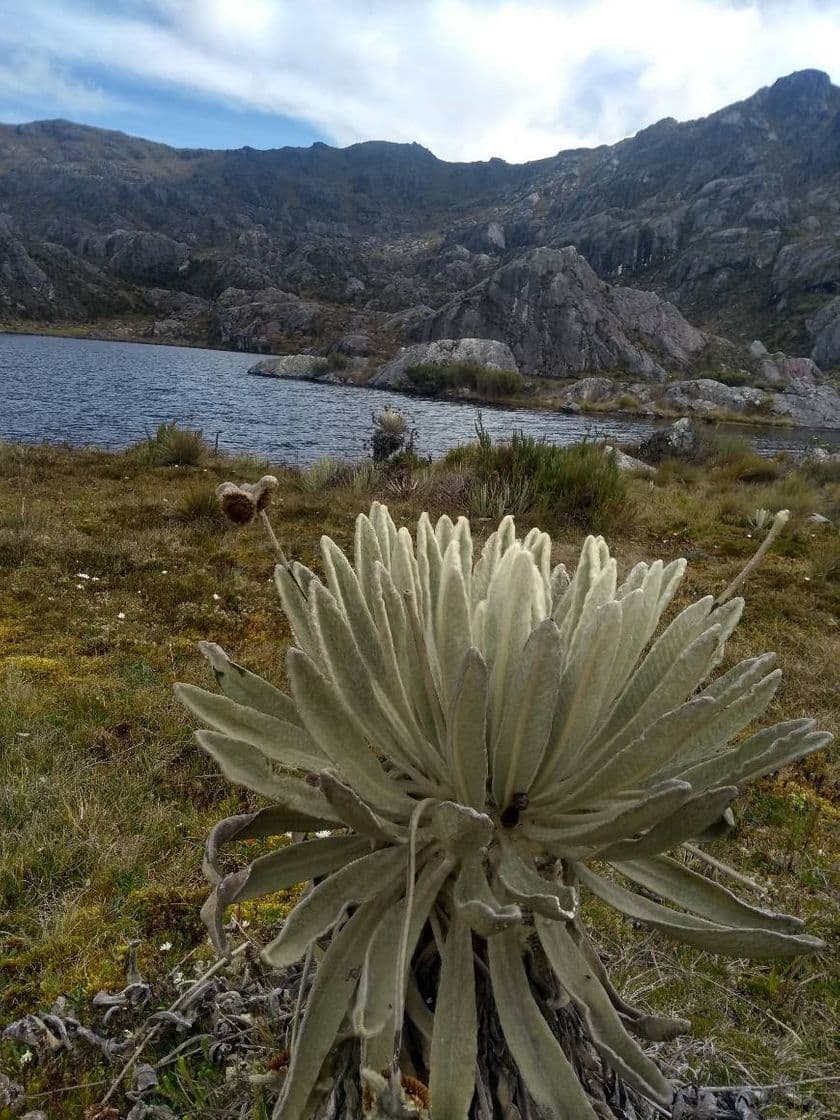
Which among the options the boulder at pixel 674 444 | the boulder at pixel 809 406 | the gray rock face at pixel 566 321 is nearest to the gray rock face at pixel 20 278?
the gray rock face at pixel 566 321

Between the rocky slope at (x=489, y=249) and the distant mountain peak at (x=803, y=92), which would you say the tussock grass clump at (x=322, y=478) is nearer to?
the rocky slope at (x=489, y=249)

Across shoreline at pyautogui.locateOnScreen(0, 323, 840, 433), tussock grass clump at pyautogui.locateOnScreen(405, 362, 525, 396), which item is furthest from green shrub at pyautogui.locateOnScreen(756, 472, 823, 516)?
tussock grass clump at pyautogui.locateOnScreen(405, 362, 525, 396)

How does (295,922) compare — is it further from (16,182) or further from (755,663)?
(16,182)

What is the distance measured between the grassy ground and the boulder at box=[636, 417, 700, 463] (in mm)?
10772

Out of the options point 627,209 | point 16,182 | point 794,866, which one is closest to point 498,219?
point 627,209

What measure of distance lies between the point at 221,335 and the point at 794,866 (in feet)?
296

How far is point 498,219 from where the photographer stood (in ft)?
441

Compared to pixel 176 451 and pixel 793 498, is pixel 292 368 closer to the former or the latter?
pixel 176 451

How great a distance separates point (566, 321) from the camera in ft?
208

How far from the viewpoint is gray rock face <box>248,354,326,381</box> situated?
169 ft

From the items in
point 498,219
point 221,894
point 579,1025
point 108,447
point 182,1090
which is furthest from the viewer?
point 498,219

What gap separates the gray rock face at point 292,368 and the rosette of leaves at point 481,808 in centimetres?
5212

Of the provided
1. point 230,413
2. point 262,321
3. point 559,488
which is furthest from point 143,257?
point 559,488

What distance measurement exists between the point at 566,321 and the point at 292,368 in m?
28.1
